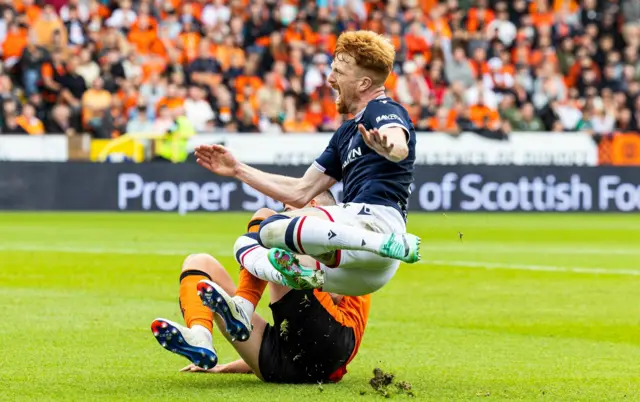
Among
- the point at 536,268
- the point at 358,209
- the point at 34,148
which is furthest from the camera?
the point at 34,148

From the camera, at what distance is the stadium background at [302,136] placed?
14836 mm

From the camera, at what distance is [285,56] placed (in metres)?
29.4

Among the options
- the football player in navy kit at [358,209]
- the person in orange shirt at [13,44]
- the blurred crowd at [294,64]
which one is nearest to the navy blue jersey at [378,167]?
the football player in navy kit at [358,209]

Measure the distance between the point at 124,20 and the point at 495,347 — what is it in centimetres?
2112

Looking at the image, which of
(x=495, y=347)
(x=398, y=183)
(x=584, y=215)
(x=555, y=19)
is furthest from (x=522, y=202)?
(x=398, y=183)

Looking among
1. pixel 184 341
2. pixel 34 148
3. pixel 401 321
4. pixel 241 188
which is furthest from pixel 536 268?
pixel 34 148

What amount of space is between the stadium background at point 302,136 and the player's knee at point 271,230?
16.8ft

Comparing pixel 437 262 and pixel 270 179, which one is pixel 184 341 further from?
pixel 437 262

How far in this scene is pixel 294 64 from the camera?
29266 millimetres

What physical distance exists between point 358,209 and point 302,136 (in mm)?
20547

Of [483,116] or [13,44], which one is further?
[483,116]

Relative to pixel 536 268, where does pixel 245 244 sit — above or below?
above

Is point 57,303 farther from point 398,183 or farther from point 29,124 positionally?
point 29,124

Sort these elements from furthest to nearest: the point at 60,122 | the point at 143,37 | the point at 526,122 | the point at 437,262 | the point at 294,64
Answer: the point at 294,64 < the point at 526,122 < the point at 143,37 < the point at 60,122 < the point at 437,262
